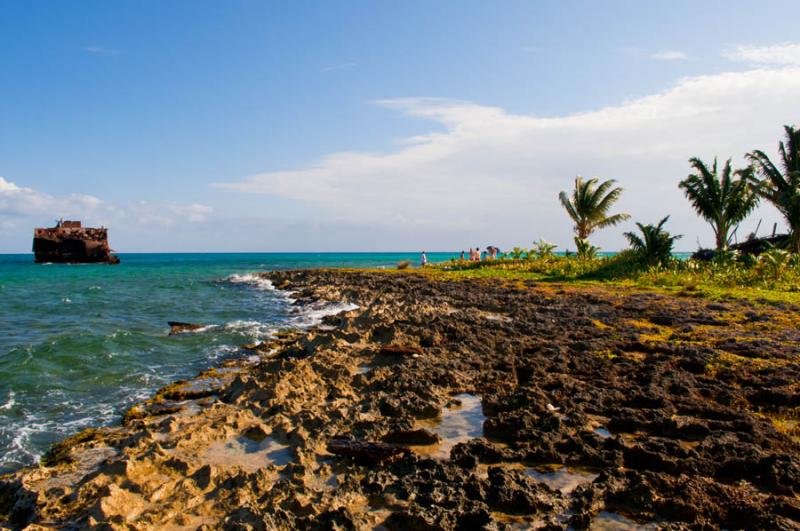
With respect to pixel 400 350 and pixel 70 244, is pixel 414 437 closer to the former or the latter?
pixel 400 350

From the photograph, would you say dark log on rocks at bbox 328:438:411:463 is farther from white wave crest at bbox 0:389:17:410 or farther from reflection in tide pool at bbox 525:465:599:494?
white wave crest at bbox 0:389:17:410

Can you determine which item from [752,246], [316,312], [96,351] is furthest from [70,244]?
[752,246]

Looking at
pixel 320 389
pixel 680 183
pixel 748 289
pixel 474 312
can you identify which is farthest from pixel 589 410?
pixel 680 183

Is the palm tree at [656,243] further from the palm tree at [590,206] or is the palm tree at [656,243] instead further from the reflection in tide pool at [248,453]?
the reflection in tide pool at [248,453]

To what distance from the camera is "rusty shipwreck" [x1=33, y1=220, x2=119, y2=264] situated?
81188 millimetres

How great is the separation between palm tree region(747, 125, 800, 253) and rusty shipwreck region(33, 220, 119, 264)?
3519 inches

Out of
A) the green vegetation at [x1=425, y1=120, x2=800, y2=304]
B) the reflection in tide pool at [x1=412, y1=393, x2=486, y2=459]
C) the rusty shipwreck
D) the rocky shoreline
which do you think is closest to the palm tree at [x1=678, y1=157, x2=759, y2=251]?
the green vegetation at [x1=425, y1=120, x2=800, y2=304]

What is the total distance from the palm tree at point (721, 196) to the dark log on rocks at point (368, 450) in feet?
98.6

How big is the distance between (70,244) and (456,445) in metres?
93.7

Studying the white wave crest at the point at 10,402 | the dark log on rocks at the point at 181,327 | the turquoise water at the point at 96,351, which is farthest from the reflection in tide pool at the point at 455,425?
the dark log on rocks at the point at 181,327

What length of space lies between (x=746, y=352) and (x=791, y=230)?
24932 mm

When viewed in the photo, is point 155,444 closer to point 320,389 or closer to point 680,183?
point 320,389

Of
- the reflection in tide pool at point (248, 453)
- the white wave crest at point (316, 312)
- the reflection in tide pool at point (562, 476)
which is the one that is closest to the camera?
the reflection in tide pool at point (562, 476)

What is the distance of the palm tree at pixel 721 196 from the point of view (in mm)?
29375
